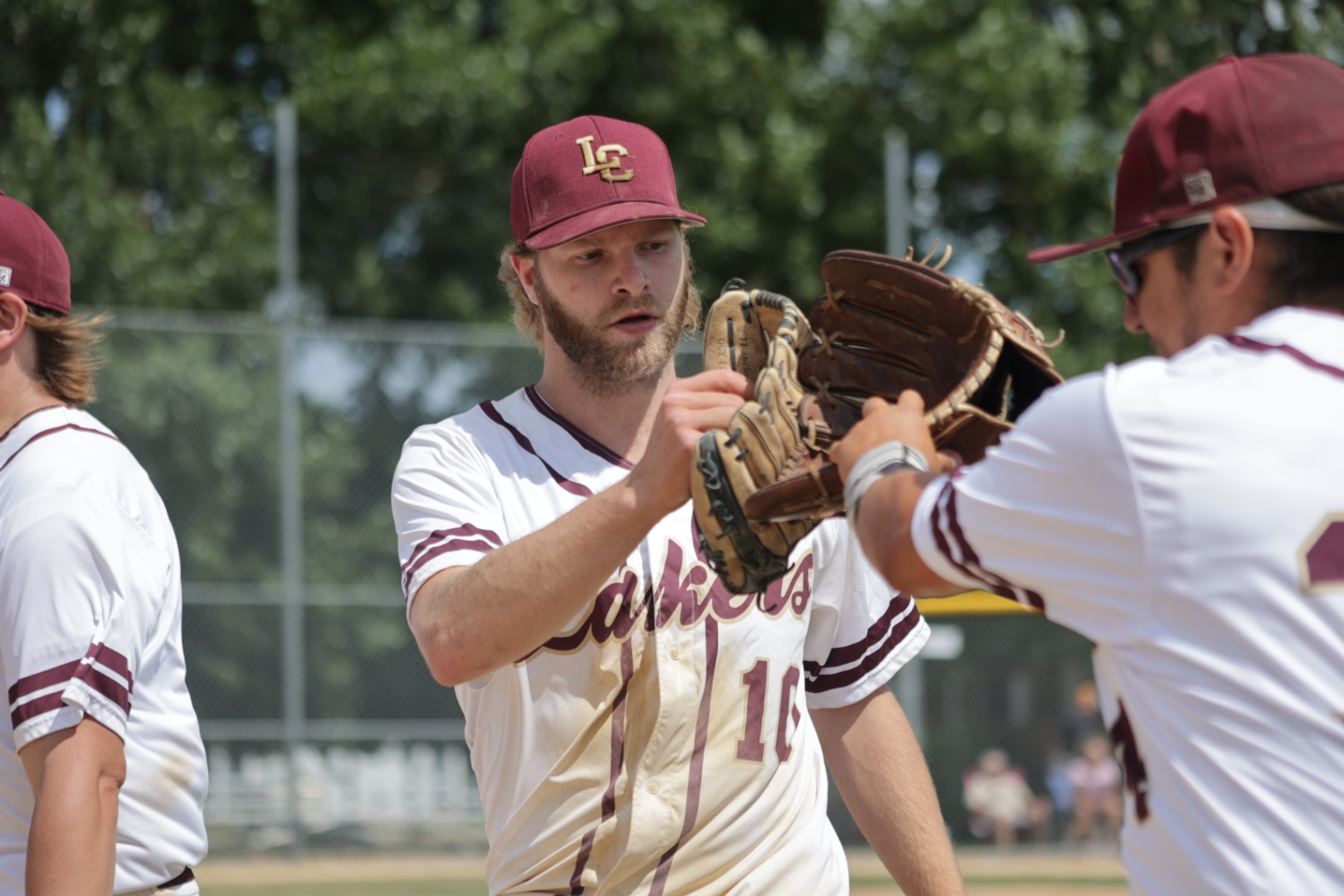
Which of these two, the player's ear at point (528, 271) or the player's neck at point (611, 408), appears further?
the player's ear at point (528, 271)

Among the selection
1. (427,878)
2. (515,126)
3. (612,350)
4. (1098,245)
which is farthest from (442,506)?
(515,126)

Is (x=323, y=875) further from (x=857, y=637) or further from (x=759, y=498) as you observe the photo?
(x=759, y=498)

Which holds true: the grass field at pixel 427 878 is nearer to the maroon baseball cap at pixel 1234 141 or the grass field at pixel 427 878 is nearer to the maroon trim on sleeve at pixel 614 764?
the maroon trim on sleeve at pixel 614 764

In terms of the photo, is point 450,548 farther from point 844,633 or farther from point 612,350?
point 844,633

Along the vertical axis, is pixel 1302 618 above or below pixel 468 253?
below

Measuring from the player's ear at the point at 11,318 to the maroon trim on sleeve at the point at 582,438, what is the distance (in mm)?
1055

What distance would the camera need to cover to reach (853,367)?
282 cm

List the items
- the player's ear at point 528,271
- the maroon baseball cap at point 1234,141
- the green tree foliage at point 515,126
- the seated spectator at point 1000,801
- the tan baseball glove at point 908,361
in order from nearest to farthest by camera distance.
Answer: the maroon baseball cap at point 1234,141
the tan baseball glove at point 908,361
the player's ear at point 528,271
the seated spectator at point 1000,801
the green tree foliage at point 515,126

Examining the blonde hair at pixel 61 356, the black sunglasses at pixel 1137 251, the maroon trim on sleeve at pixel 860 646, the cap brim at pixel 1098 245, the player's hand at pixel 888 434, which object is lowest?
the maroon trim on sleeve at pixel 860 646

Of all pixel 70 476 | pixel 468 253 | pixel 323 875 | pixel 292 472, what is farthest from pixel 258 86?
pixel 70 476

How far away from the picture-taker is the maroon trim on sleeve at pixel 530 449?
10.9ft

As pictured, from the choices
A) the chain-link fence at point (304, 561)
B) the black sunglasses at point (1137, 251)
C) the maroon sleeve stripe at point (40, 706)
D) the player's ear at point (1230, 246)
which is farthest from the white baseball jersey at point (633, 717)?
the chain-link fence at point (304, 561)

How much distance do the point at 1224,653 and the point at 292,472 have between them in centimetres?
1394

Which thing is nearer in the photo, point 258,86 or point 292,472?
point 292,472
